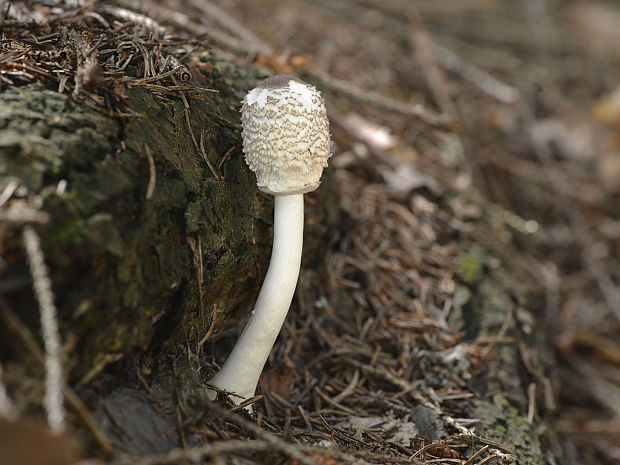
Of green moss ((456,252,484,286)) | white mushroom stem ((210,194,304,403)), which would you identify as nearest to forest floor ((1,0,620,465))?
green moss ((456,252,484,286))

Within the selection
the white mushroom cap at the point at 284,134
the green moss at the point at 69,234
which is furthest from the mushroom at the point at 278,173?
the green moss at the point at 69,234

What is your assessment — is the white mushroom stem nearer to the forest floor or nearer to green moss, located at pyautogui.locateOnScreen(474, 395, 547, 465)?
the forest floor

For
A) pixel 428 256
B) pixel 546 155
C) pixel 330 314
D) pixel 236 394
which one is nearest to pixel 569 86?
pixel 546 155

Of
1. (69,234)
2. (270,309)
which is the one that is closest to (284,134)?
(270,309)

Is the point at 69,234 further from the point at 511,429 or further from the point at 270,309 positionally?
the point at 511,429

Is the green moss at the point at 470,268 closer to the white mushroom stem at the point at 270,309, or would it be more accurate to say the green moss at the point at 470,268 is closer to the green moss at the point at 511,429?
the green moss at the point at 511,429

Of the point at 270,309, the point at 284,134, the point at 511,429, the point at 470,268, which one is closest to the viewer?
the point at 284,134
